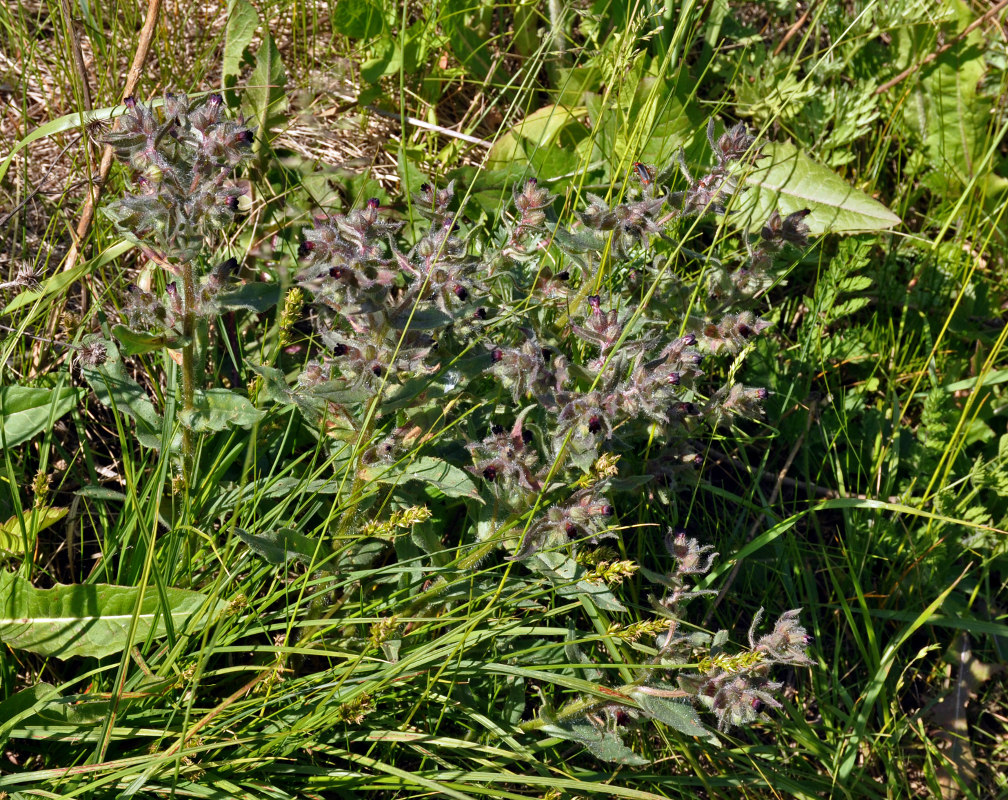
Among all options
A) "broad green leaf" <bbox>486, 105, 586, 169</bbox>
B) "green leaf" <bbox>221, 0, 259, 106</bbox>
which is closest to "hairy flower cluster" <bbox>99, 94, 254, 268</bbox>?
"green leaf" <bbox>221, 0, 259, 106</bbox>

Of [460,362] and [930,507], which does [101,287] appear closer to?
[460,362]

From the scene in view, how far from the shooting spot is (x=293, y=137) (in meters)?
3.82

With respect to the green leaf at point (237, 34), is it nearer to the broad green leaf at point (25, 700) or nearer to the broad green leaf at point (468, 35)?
the broad green leaf at point (468, 35)

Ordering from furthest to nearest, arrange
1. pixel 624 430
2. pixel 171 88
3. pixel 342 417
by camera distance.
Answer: pixel 171 88
pixel 624 430
pixel 342 417

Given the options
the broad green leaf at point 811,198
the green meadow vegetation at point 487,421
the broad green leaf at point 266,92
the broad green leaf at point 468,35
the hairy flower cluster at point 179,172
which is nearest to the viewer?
the hairy flower cluster at point 179,172

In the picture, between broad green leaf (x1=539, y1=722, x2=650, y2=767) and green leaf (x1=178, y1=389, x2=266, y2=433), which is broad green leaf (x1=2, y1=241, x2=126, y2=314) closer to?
green leaf (x1=178, y1=389, x2=266, y2=433)

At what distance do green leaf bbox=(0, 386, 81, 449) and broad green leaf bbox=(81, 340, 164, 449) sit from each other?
0.39 feet

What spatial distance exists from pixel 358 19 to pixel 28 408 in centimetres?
204

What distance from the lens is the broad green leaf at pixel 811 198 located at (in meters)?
3.48

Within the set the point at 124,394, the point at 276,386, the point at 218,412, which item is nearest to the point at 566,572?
the point at 276,386

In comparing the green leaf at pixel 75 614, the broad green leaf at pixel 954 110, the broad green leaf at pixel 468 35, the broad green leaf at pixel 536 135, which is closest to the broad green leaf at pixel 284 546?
the green leaf at pixel 75 614

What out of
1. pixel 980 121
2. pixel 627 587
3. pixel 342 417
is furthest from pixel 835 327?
pixel 342 417

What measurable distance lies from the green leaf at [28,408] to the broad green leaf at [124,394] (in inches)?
4.7

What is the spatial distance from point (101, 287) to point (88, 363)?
2.35 feet
